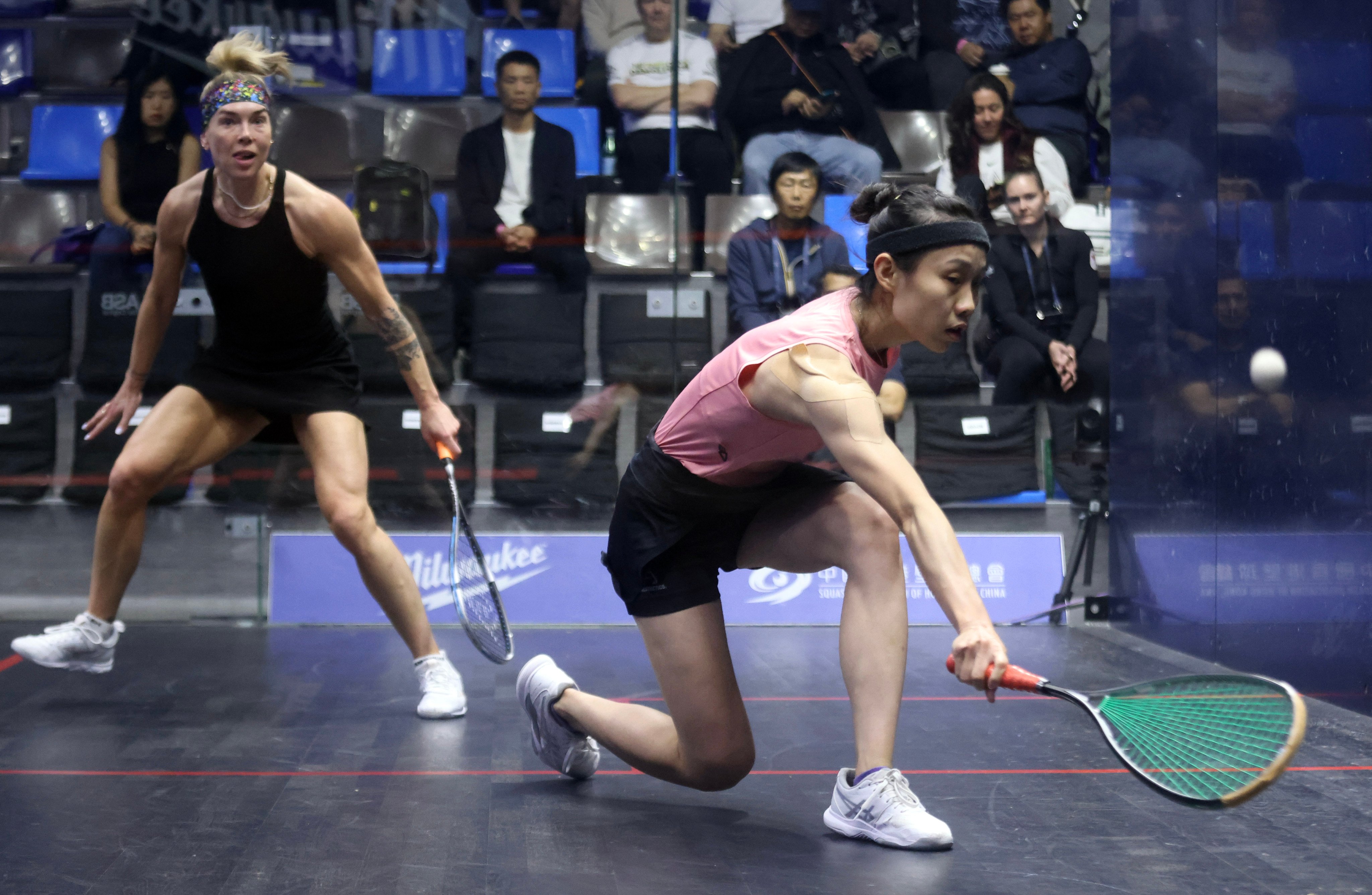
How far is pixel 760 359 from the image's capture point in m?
1.71

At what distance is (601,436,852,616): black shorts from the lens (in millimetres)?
1905

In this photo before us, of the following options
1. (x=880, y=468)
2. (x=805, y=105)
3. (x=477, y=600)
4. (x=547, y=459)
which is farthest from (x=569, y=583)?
(x=880, y=468)

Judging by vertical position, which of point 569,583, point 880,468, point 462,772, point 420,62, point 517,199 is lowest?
point 569,583

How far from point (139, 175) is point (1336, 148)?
3.80 meters

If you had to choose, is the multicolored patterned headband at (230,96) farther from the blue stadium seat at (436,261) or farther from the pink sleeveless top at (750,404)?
the blue stadium seat at (436,261)

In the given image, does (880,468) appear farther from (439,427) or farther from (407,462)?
(407,462)

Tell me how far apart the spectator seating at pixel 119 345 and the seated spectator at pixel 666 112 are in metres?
1.63

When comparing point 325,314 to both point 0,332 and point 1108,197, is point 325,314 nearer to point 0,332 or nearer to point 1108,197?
point 0,332

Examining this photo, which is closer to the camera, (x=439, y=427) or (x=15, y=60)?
(x=439, y=427)

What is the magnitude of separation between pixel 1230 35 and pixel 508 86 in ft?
8.12

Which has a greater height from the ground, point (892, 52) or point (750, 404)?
point (892, 52)

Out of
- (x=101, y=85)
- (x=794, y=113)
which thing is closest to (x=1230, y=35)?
(x=794, y=113)

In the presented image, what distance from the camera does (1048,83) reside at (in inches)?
→ 184

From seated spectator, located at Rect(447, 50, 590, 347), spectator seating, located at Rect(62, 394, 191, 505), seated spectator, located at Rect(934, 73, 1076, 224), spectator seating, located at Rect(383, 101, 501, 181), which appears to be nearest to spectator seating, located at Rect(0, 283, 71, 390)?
spectator seating, located at Rect(62, 394, 191, 505)
